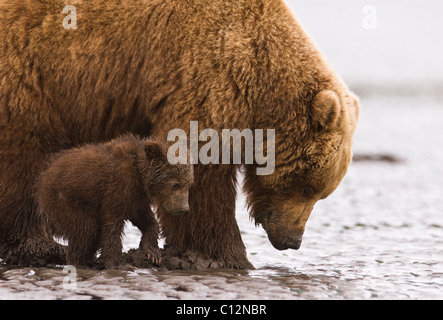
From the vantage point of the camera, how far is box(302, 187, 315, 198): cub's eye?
8.02 meters

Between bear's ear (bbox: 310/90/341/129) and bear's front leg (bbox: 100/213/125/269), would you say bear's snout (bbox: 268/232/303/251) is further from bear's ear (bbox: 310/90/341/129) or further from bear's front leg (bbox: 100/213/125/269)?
bear's front leg (bbox: 100/213/125/269)

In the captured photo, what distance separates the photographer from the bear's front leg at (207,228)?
785 cm

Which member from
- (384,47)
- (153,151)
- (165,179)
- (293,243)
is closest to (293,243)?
(293,243)

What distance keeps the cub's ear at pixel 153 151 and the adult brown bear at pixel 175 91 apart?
505mm

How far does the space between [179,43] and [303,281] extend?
91.3 inches

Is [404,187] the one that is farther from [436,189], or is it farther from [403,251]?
[403,251]

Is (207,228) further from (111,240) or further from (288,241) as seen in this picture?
(111,240)

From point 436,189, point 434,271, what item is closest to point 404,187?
point 436,189

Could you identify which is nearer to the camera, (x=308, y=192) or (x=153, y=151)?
(x=153, y=151)

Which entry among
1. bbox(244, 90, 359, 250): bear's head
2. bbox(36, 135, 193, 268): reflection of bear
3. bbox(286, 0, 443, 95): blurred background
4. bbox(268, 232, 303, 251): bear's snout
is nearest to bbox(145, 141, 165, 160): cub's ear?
bbox(36, 135, 193, 268): reflection of bear

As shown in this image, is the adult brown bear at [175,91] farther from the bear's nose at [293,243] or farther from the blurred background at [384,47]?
the blurred background at [384,47]

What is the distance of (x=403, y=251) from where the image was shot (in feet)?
30.3

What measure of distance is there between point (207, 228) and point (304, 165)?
1.03 m

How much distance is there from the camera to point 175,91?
7.78m
